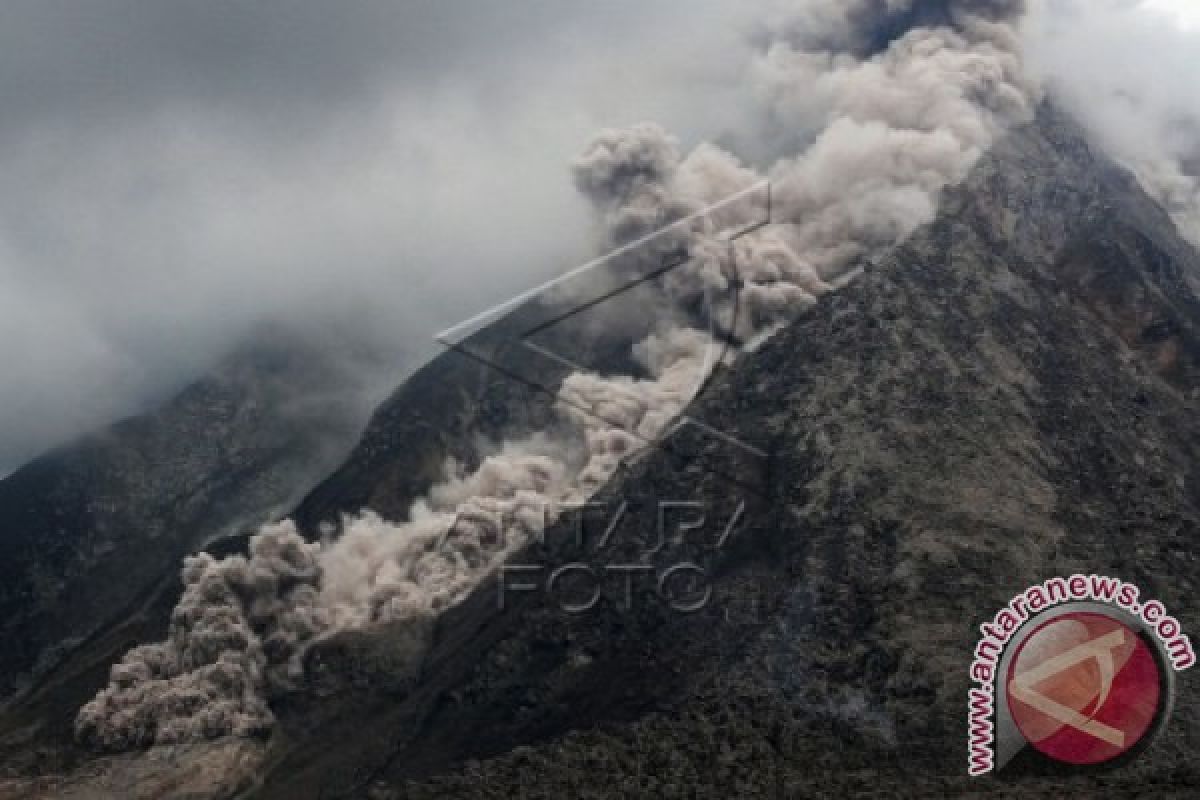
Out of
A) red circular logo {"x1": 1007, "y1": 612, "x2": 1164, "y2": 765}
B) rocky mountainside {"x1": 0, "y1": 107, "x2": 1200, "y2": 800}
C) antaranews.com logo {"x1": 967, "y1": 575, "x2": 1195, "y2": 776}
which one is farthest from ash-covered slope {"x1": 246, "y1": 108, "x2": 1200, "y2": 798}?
red circular logo {"x1": 1007, "y1": 612, "x2": 1164, "y2": 765}

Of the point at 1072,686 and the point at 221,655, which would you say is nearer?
the point at 1072,686

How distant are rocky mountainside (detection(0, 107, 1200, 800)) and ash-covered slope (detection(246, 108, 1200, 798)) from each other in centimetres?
27

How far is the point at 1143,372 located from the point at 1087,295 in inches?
910

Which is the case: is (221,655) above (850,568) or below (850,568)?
below

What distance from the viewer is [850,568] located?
349ft

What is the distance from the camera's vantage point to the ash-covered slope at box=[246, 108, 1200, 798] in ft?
306

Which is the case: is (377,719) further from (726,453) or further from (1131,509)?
(1131,509)

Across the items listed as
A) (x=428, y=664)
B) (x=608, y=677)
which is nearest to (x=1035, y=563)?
(x=608, y=677)

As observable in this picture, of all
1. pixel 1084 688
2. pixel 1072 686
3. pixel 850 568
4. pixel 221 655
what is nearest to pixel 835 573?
pixel 850 568

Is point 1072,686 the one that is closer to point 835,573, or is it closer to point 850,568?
point 850,568

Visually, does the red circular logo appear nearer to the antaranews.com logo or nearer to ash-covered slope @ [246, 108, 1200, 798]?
the antaranews.com logo

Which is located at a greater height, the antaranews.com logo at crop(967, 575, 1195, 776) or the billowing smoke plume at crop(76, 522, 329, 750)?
the antaranews.com logo at crop(967, 575, 1195, 776)

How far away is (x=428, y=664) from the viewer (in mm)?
130375

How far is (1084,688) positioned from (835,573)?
3324cm
